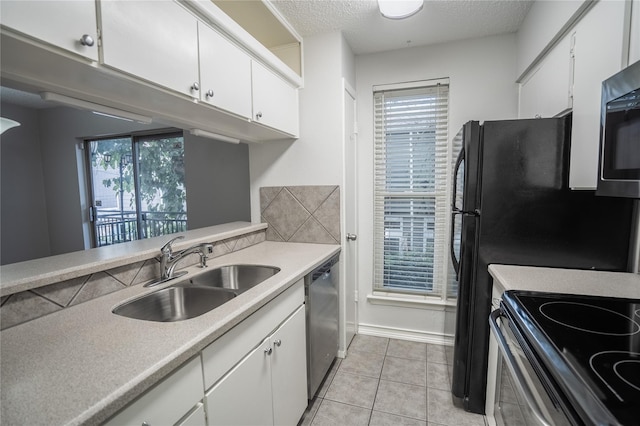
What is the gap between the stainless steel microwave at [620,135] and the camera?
92 cm

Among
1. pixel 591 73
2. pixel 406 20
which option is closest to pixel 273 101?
pixel 406 20

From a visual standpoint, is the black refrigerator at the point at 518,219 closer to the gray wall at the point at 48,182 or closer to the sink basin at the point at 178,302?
the sink basin at the point at 178,302

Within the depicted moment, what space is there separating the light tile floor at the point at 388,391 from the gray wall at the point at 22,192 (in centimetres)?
436

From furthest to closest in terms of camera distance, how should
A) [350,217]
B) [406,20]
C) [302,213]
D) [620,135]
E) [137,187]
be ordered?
[137,187] → [350,217] → [302,213] → [406,20] → [620,135]

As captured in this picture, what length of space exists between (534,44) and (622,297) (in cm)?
159

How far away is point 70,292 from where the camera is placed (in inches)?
42.0

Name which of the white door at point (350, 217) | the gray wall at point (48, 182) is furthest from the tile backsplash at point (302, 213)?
the gray wall at point (48, 182)

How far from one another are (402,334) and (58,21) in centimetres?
285

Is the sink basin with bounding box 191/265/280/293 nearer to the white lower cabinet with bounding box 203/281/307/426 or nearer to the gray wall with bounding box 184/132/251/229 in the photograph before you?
the white lower cabinet with bounding box 203/281/307/426

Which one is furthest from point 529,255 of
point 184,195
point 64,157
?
point 64,157

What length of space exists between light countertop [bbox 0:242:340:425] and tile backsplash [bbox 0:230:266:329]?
0.03m

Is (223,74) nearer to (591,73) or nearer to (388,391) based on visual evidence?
(591,73)

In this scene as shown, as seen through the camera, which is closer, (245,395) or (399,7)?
(245,395)

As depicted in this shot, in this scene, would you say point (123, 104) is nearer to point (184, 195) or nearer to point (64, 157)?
point (184, 195)
